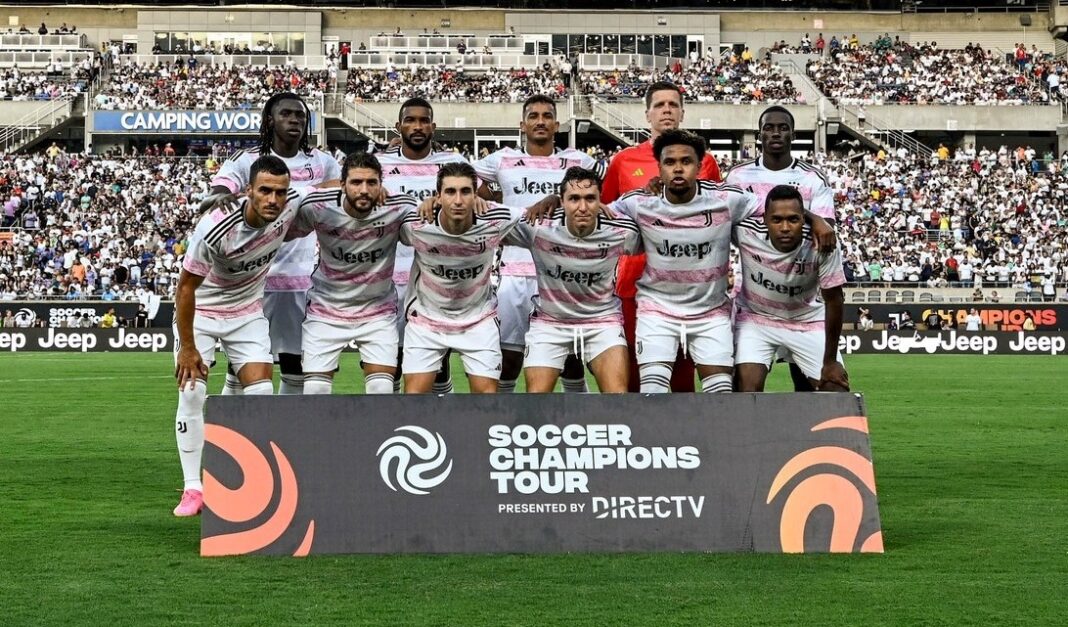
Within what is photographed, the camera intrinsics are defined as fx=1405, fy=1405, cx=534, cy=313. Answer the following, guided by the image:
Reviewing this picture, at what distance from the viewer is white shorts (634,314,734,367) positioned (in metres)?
8.19

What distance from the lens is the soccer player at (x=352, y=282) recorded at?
26.2ft

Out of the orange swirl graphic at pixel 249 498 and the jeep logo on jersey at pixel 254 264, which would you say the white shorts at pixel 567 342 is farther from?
the orange swirl graphic at pixel 249 498

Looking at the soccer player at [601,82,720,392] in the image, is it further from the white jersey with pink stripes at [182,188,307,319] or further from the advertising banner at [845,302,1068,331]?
the advertising banner at [845,302,1068,331]

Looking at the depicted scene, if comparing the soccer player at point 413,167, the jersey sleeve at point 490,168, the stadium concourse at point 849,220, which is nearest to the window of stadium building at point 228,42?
the stadium concourse at point 849,220

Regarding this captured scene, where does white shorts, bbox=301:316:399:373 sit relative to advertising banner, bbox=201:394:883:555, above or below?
above

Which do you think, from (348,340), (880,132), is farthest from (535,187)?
(880,132)

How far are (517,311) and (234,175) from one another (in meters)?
1.99

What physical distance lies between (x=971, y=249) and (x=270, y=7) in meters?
28.7

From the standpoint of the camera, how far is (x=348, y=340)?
831cm

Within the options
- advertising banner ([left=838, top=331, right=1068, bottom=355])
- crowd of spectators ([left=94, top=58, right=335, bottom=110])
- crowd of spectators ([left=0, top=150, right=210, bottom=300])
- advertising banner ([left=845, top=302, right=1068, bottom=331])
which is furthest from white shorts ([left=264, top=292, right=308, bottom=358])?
crowd of spectators ([left=94, top=58, right=335, bottom=110])

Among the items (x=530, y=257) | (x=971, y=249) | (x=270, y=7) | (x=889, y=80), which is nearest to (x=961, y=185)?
(x=971, y=249)

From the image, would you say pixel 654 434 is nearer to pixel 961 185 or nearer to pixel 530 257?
pixel 530 257

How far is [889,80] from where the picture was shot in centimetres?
5191

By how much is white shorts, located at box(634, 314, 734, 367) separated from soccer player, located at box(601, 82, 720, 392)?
548 millimetres
